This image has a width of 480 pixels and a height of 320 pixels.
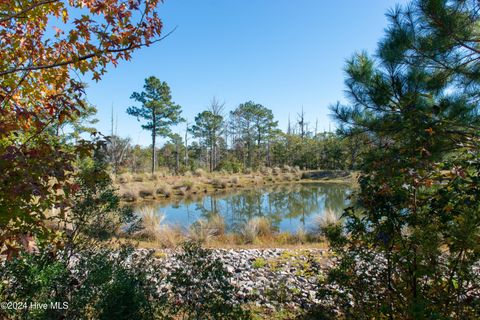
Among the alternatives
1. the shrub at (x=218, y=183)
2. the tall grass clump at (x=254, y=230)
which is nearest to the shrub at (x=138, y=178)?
the shrub at (x=218, y=183)

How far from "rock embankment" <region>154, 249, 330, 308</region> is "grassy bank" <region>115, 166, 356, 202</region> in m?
5.92

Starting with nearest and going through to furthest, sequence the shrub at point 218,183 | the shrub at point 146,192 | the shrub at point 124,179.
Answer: the shrub at point 146,192 → the shrub at point 124,179 → the shrub at point 218,183

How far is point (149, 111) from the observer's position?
2148 cm

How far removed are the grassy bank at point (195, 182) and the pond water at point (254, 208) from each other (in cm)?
120

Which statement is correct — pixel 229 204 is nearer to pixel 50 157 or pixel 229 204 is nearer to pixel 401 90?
pixel 401 90

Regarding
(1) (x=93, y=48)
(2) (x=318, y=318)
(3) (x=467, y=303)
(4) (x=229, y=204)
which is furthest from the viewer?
(4) (x=229, y=204)

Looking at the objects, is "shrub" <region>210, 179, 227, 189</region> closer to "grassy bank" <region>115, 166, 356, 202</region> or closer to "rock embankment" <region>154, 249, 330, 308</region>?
"grassy bank" <region>115, 166, 356, 202</region>

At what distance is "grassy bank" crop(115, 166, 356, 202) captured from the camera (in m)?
13.8

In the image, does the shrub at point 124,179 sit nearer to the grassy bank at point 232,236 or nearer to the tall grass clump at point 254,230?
the grassy bank at point 232,236

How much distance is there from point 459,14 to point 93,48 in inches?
126

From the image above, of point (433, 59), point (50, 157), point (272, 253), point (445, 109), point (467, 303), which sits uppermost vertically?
point (433, 59)

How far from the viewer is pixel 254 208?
11.7 meters

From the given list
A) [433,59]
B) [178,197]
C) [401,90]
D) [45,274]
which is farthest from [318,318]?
[178,197]

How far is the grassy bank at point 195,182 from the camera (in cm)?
1375
